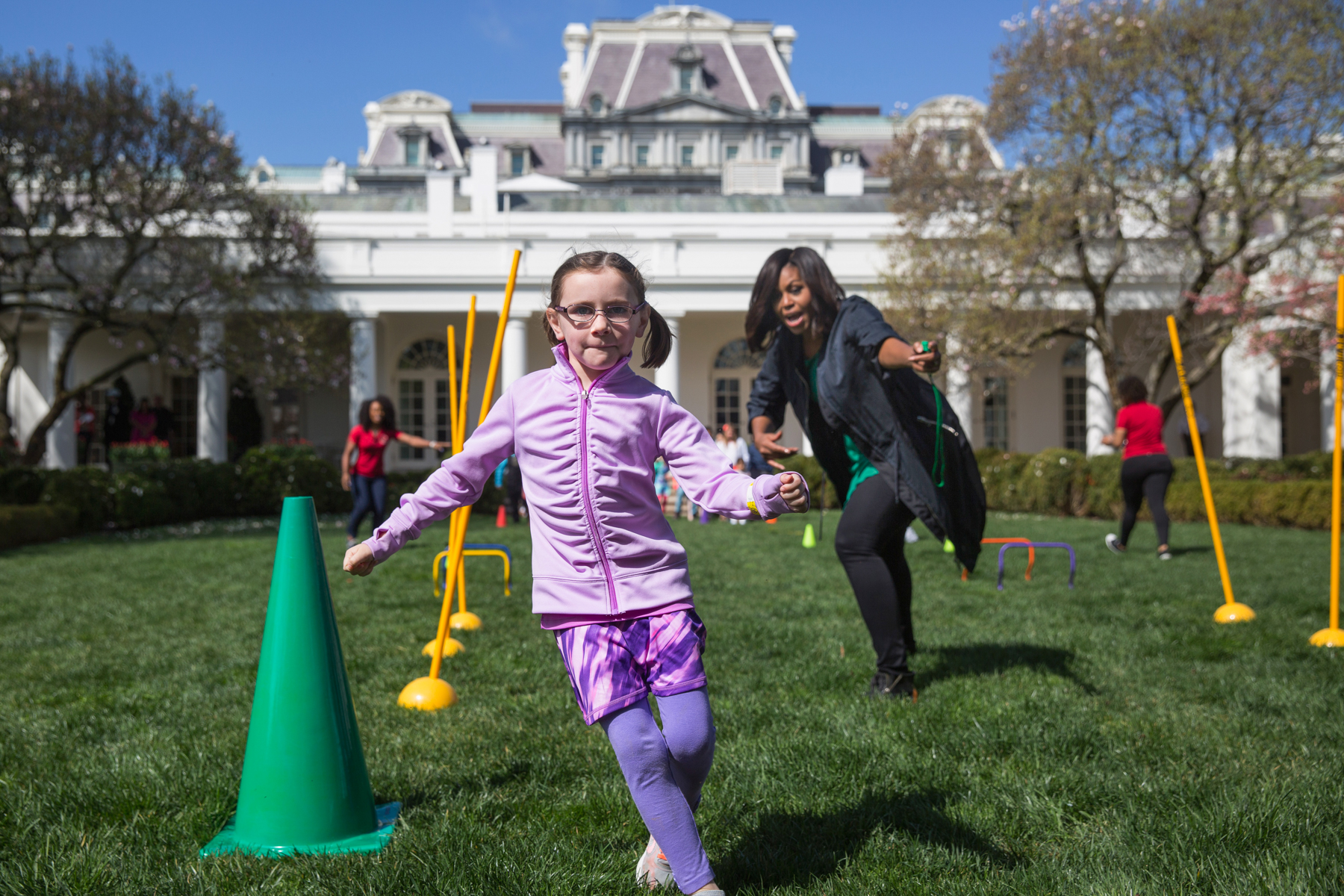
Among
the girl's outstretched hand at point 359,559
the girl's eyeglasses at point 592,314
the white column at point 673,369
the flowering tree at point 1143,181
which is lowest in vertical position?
the girl's outstretched hand at point 359,559

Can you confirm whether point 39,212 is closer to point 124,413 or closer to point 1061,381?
point 124,413

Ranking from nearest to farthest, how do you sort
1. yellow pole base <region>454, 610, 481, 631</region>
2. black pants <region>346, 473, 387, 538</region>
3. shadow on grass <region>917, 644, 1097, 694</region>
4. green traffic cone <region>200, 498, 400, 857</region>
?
green traffic cone <region>200, 498, 400, 857</region> < shadow on grass <region>917, 644, 1097, 694</region> < yellow pole base <region>454, 610, 481, 631</region> < black pants <region>346, 473, 387, 538</region>

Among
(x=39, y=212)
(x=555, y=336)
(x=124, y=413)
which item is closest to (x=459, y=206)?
(x=124, y=413)

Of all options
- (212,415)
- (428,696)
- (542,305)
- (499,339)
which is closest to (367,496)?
(428,696)

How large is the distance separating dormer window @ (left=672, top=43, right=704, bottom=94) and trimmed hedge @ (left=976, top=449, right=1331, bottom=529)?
104ft

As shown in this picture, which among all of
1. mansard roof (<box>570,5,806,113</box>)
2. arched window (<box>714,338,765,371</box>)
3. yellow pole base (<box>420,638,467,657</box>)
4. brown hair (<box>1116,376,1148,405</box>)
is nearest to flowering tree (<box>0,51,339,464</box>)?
arched window (<box>714,338,765,371</box>)

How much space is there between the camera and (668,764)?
2219 millimetres

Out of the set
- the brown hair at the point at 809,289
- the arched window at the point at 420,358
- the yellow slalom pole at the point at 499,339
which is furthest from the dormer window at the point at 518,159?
the brown hair at the point at 809,289

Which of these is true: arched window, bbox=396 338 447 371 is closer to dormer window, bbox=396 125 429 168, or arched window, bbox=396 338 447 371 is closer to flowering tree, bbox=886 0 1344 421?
flowering tree, bbox=886 0 1344 421

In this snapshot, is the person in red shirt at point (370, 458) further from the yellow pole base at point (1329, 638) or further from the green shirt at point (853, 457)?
the yellow pole base at point (1329, 638)

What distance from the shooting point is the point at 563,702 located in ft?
13.8

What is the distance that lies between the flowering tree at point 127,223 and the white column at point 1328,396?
21.0 meters

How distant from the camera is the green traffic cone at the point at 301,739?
8.78ft

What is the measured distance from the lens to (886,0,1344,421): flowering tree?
1788cm
